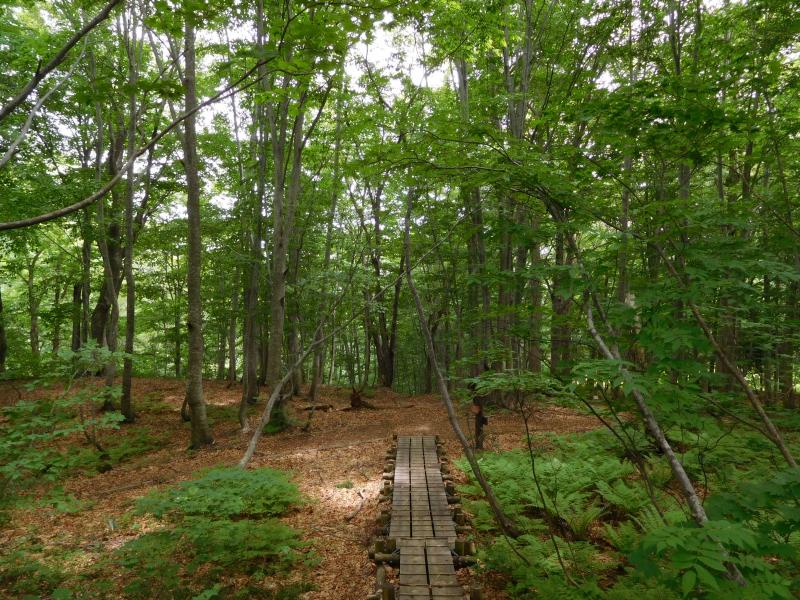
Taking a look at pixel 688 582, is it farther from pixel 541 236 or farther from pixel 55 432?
pixel 55 432

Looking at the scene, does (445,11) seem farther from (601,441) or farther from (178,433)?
(178,433)

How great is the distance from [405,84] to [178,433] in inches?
453

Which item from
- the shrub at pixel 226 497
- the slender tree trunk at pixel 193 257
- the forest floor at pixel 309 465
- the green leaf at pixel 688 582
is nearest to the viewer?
the green leaf at pixel 688 582

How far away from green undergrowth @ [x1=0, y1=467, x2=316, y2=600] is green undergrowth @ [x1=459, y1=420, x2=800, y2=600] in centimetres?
259

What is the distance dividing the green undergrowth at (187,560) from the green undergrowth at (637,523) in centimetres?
259

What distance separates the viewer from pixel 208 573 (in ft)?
16.0

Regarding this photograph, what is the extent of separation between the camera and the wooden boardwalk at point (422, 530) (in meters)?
4.53

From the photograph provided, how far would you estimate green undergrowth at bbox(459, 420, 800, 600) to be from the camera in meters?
2.24

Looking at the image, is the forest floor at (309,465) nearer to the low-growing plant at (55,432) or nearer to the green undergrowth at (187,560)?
the green undergrowth at (187,560)

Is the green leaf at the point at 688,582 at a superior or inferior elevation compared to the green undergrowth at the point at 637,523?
superior

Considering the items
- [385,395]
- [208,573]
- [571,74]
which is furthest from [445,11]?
[385,395]

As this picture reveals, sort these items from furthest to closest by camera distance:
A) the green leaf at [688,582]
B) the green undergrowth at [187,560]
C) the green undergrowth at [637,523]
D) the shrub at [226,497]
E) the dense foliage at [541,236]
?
the shrub at [226,497]
the green undergrowth at [187,560]
the dense foliage at [541,236]
the green undergrowth at [637,523]
the green leaf at [688,582]

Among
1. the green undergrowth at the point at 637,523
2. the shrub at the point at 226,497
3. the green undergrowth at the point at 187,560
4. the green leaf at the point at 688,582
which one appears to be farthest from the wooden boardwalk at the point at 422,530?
the green leaf at the point at 688,582

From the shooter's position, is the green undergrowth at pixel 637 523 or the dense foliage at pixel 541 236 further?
the dense foliage at pixel 541 236
